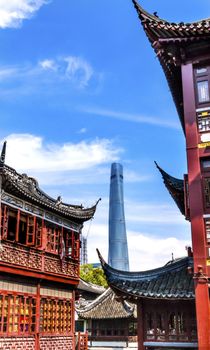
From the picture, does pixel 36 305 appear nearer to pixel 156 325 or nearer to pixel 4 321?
pixel 4 321

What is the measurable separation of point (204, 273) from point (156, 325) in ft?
9.69

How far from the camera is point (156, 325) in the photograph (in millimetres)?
12594

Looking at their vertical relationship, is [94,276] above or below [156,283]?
above

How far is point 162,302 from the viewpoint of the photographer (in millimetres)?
12688

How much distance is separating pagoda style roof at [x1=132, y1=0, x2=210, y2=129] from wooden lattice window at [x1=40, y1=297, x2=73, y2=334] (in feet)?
42.2

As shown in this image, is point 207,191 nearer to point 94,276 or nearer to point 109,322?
point 109,322

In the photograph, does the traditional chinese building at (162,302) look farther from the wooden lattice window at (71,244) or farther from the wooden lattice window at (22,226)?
the wooden lattice window at (71,244)

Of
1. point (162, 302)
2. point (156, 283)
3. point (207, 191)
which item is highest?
point (207, 191)

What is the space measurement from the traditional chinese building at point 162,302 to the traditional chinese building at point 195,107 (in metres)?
1.63

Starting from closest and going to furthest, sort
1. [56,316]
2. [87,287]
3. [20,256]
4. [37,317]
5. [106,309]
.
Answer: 1. [20,256]
2. [37,317]
3. [56,316]
4. [106,309]
5. [87,287]

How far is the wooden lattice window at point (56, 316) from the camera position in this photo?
66.2ft

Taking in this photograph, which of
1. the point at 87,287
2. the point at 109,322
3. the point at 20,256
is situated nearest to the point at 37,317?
the point at 20,256

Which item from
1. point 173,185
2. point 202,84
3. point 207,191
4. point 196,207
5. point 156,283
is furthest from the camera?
point 173,185

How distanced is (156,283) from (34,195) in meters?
9.03
